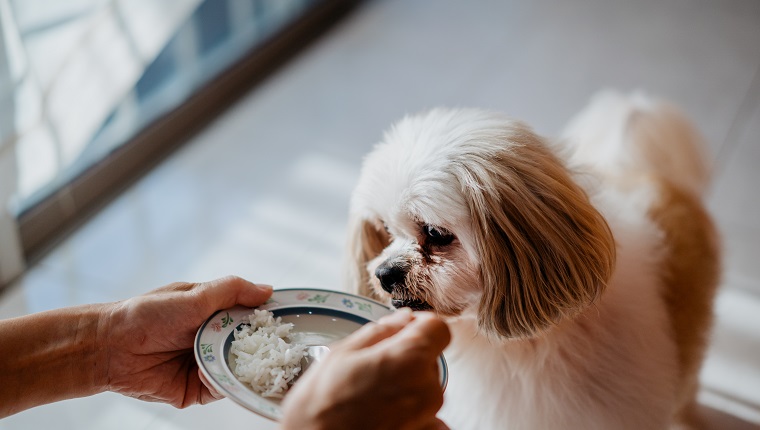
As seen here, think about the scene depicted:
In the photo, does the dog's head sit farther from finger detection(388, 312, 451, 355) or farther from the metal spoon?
finger detection(388, 312, 451, 355)

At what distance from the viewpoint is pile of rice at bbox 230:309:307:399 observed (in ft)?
3.26

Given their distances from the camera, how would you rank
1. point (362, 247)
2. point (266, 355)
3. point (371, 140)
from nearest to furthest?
point (266, 355) → point (362, 247) → point (371, 140)

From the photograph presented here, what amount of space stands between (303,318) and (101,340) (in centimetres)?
30

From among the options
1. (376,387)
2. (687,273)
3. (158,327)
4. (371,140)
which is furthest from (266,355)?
(371,140)

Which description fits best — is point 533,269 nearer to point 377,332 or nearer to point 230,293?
Result: point 377,332

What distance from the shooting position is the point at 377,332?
0.86 meters

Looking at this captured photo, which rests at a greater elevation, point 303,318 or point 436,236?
point 436,236

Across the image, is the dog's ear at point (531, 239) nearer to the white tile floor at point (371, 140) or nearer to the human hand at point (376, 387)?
the human hand at point (376, 387)

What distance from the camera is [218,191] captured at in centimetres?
227

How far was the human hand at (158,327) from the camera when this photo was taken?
1.09 metres

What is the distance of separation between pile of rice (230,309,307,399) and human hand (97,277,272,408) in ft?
0.17

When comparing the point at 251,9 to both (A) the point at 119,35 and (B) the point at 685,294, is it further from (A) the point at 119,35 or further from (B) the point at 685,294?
(B) the point at 685,294

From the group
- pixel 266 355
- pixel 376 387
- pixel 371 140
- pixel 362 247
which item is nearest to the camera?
pixel 376 387

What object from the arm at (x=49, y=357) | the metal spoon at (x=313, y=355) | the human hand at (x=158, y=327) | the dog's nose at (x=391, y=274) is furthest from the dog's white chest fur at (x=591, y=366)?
the arm at (x=49, y=357)
